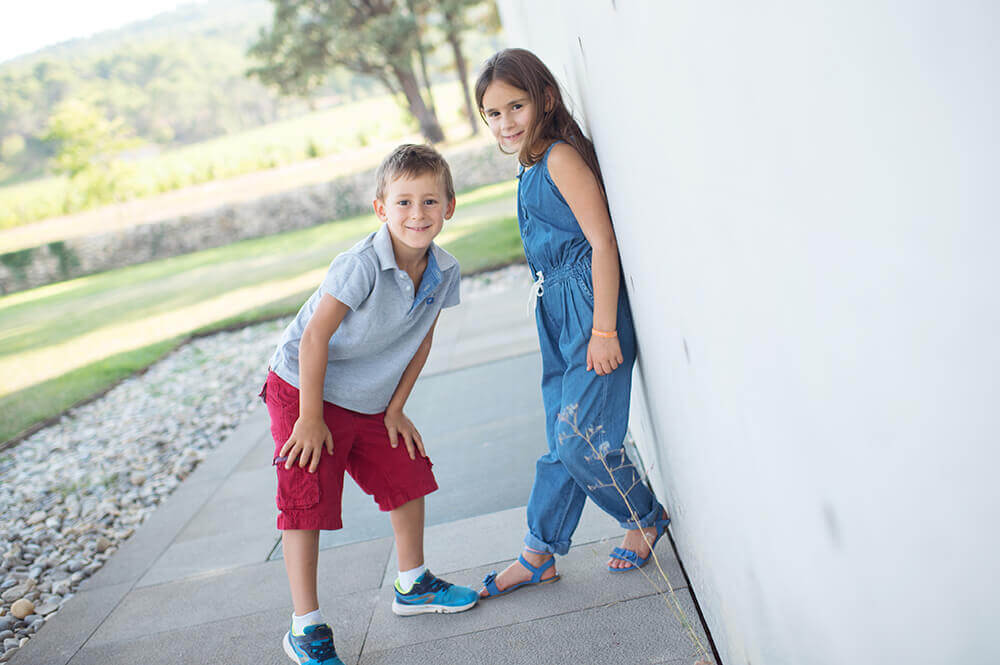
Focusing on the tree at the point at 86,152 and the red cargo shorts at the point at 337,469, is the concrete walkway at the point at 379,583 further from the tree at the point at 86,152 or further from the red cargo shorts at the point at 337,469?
the tree at the point at 86,152

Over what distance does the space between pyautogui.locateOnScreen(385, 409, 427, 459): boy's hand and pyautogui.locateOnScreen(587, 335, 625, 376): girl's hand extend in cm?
58

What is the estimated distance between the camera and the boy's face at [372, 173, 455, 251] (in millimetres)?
2145

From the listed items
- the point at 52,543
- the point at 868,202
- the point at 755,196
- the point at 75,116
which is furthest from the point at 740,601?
the point at 75,116

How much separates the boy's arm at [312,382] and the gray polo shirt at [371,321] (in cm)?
5

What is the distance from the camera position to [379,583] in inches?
100

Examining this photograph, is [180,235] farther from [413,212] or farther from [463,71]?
[413,212]

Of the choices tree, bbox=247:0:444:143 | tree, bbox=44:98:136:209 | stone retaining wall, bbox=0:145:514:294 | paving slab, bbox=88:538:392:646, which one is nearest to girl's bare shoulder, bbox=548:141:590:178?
paving slab, bbox=88:538:392:646

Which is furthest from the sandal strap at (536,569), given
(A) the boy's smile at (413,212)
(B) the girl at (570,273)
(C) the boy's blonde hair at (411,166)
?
(C) the boy's blonde hair at (411,166)

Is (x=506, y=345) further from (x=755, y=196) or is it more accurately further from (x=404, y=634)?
(x=755, y=196)

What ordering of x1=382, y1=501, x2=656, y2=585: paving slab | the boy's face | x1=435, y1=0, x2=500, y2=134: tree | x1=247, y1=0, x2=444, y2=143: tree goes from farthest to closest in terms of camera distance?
x1=247, y1=0, x2=444, y2=143: tree
x1=435, y1=0, x2=500, y2=134: tree
x1=382, y1=501, x2=656, y2=585: paving slab
the boy's face

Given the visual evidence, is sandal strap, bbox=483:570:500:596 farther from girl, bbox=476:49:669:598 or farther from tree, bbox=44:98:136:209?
tree, bbox=44:98:136:209

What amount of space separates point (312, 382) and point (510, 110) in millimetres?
833

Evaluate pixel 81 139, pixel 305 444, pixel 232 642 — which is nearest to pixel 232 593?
pixel 232 642

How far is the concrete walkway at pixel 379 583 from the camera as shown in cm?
206
